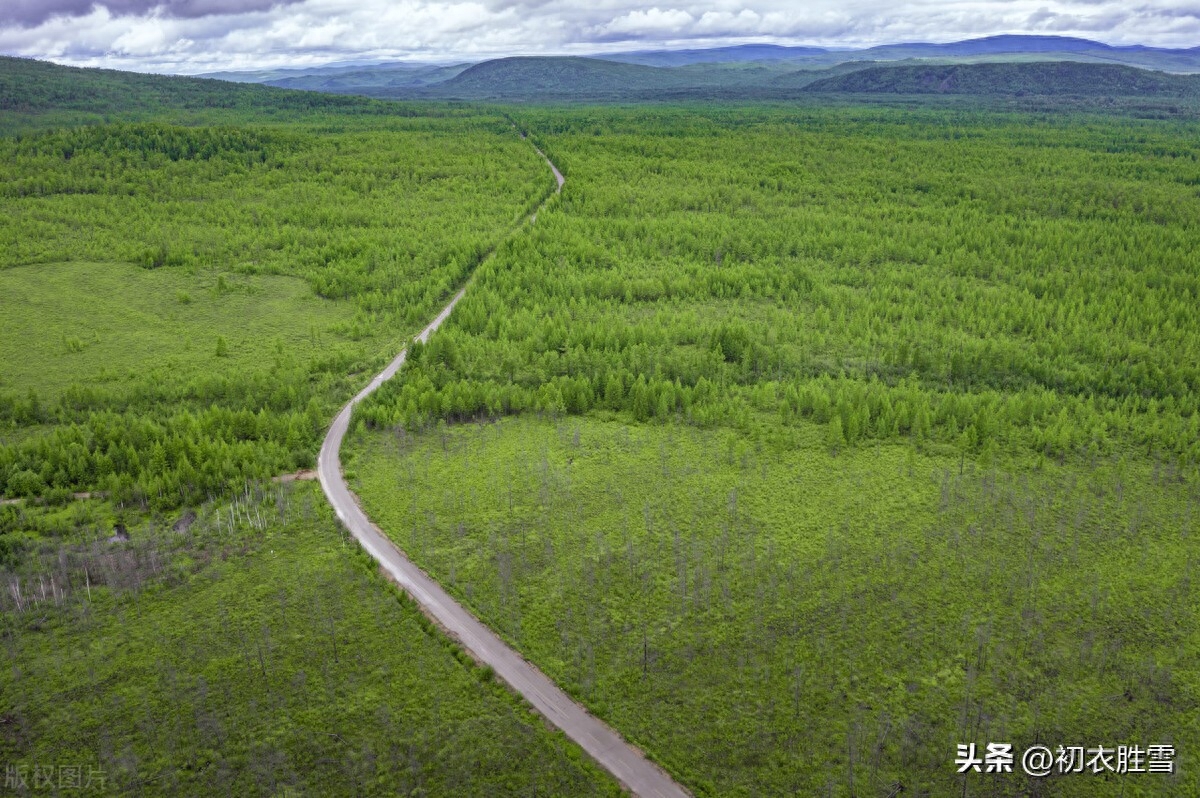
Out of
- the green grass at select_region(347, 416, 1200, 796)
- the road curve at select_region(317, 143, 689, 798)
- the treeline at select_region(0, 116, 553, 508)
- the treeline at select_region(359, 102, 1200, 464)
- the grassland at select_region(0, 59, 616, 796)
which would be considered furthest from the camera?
the treeline at select_region(359, 102, 1200, 464)

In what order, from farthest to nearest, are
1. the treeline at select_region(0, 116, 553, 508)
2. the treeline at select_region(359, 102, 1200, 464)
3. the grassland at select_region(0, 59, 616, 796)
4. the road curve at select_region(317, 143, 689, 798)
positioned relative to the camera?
1. the treeline at select_region(359, 102, 1200, 464)
2. the treeline at select_region(0, 116, 553, 508)
3. the grassland at select_region(0, 59, 616, 796)
4. the road curve at select_region(317, 143, 689, 798)

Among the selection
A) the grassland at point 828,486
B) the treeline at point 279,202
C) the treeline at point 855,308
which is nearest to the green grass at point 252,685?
the grassland at point 828,486

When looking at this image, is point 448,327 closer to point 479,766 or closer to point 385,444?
point 385,444

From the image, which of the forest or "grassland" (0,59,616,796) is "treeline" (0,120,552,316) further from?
the forest

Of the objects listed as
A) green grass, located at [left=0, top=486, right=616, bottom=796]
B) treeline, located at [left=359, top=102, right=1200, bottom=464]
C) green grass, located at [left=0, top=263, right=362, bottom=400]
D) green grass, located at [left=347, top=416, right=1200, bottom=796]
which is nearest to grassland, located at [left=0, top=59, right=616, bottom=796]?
green grass, located at [left=0, top=486, right=616, bottom=796]

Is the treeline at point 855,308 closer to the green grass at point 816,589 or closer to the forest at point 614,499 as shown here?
the forest at point 614,499

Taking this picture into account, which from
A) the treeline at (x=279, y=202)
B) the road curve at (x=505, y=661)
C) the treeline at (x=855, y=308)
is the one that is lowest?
the road curve at (x=505, y=661)

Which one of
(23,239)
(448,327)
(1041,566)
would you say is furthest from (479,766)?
→ (23,239)
